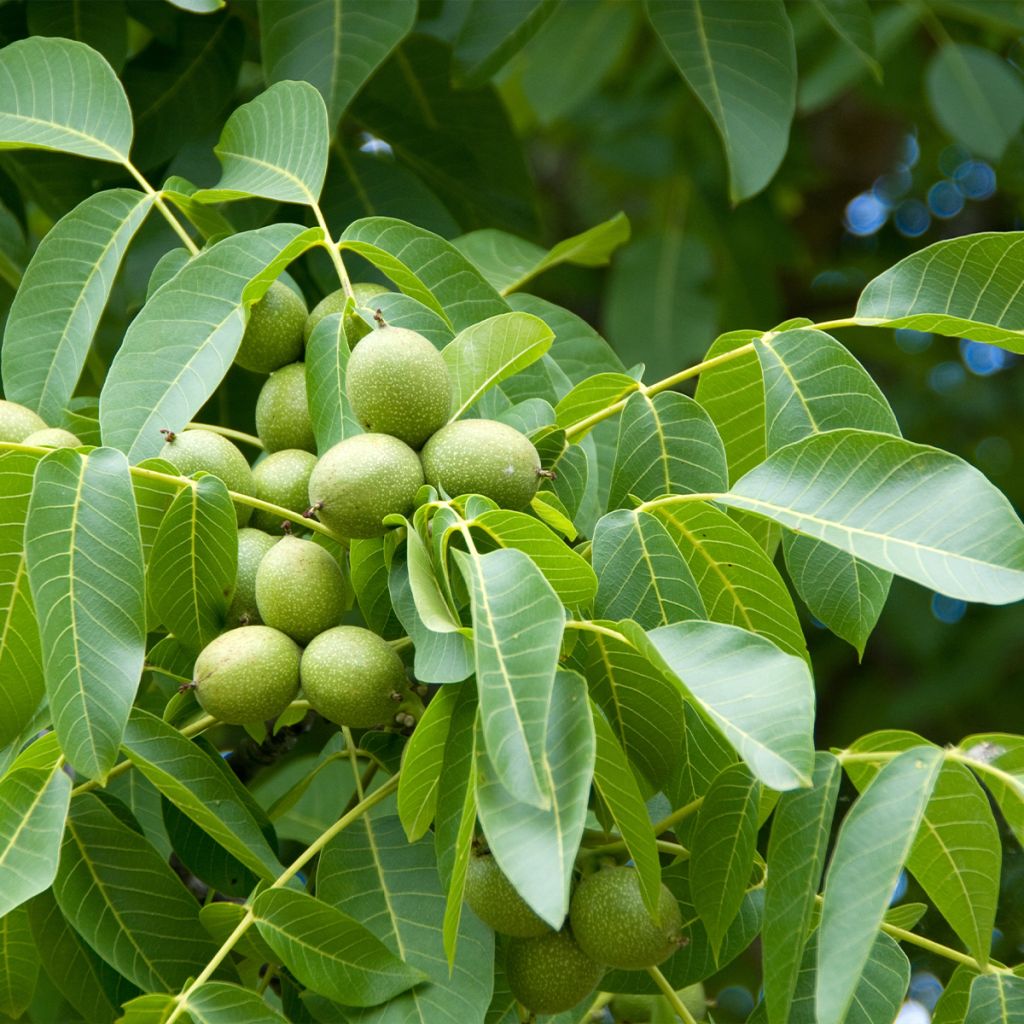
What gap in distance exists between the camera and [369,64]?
174 centimetres

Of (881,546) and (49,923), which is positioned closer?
(881,546)

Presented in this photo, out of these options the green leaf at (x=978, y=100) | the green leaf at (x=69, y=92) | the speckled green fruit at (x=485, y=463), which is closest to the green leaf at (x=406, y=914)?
the speckled green fruit at (x=485, y=463)

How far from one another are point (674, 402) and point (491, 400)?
0.23m

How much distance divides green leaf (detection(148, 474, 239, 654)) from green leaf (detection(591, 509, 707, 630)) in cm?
34

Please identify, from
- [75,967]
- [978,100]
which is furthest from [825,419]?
[978,100]

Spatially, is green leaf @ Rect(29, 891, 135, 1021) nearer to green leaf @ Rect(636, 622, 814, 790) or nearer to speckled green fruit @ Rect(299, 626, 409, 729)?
speckled green fruit @ Rect(299, 626, 409, 729)

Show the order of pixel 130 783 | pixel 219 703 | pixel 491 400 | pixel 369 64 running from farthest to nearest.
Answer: pixel 369 64
pixel 130 783
pixel 491 400
pixel 219 703

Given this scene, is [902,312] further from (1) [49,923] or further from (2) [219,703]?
(1) [49,923]

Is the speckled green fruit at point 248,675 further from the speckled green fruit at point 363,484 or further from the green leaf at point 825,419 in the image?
the green leaf at point 825,419

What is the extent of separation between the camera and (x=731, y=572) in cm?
130

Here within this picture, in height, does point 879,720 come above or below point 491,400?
below

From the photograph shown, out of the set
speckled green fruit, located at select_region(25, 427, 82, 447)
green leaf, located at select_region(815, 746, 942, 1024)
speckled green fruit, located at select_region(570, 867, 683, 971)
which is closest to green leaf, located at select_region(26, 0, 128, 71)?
speckled green fruit, located at select_region(25, 427, 82, 447)

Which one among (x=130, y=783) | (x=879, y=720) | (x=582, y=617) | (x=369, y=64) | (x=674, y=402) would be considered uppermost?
(x=369, y=64)

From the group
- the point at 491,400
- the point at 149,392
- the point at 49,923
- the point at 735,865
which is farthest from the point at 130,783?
the point at 735,865
